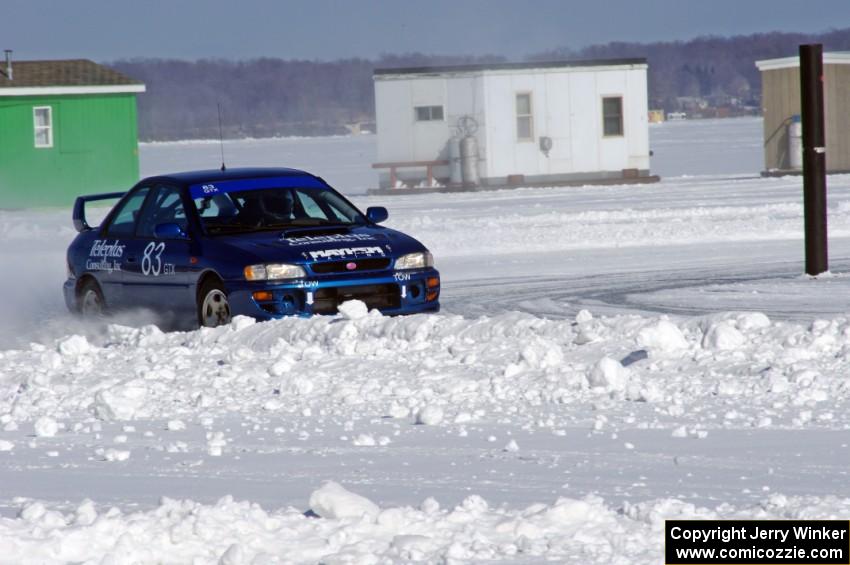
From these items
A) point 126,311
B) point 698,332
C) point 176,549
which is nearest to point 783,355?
point 698,332

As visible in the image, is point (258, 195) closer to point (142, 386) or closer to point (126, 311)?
point (126, 311)

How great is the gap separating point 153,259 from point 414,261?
2.19m

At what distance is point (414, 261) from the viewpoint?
1142cm

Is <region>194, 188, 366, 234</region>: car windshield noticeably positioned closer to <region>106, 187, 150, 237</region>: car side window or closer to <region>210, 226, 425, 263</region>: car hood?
<region>210, 226, 425, 263</region>: car hood

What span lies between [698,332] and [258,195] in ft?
13.9

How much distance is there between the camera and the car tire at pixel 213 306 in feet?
36.9

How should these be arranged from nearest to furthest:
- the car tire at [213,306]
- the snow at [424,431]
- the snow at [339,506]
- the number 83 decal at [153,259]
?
the snow at [424,431], the snow at [339,506], the car tire at [213,306], the number 83 decal at [153,259]

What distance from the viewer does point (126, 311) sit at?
12375 mm

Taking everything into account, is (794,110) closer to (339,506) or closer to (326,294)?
(326,294)

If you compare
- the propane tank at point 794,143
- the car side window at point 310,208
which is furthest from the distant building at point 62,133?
the propane tank at point 794,143

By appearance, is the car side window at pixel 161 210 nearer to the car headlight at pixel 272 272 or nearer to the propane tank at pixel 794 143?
the car headlight at pixel 272 272

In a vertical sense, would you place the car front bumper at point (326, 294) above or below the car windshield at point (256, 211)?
below

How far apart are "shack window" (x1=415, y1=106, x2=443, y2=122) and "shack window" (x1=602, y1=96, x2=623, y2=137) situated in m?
4.17

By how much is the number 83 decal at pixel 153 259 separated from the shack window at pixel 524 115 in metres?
25.3
